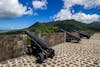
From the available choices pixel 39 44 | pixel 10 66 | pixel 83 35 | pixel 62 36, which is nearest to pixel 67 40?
pixel 62 36

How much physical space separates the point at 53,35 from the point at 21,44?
6631 millimetres

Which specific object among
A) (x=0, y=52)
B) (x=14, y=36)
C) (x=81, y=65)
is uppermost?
(x=14, y=36)

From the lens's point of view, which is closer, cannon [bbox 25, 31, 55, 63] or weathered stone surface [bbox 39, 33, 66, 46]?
cannon [bbox 25, 31, 55, 63]

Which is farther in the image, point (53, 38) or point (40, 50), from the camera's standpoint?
point (53, 38)

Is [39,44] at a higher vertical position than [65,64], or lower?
higher

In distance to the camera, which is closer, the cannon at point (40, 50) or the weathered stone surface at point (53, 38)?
the cannon at point (40, 50)

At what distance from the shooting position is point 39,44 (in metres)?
10.7

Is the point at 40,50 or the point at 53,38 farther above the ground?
the point at 53,38

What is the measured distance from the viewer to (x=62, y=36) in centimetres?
2053

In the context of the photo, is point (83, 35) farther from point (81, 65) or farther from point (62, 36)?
point (81, 65)

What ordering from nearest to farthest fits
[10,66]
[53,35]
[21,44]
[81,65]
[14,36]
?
1. [10,66]
2. [81,65]
3. [14,36]
4. [21,44]
5. [53,35]

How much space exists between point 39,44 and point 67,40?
1171cm

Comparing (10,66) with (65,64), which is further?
(65,64)

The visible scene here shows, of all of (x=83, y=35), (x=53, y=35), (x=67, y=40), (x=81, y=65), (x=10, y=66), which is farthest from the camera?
(x=83, y=35)
